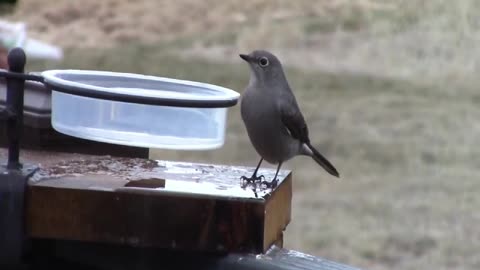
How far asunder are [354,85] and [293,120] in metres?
6.68

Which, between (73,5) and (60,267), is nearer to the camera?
(60,267)

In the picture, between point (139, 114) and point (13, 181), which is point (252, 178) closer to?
point (139, 114)

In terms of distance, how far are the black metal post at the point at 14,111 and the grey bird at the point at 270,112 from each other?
53.8 inches

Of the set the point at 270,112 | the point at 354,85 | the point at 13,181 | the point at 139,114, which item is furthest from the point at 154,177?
the point at 354,85

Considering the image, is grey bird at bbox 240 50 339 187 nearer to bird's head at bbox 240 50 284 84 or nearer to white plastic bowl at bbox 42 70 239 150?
bird's head at bbox 240 50 284 84

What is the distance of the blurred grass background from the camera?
6.08m

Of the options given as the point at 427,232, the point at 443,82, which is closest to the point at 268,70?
Answer: the point at 427,232

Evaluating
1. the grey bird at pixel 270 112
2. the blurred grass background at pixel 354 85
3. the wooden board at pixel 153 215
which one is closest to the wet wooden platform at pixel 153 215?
the wooden board at pixel 153 215

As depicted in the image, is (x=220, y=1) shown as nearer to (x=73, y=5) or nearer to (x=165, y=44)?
(x=165, y=44)

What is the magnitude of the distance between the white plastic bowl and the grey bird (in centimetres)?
117

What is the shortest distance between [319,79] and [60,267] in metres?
8.34

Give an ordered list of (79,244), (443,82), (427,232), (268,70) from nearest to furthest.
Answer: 1. (79,244)
2. (268,70)
3. (427,232)
4. (443,82)

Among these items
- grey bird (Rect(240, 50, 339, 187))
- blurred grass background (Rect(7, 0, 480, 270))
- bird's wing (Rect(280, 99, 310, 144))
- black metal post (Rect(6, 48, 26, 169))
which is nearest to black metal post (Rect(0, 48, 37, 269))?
black metal post (Rect(6, 48, 26, 169))

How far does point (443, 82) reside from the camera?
30.4 feet
